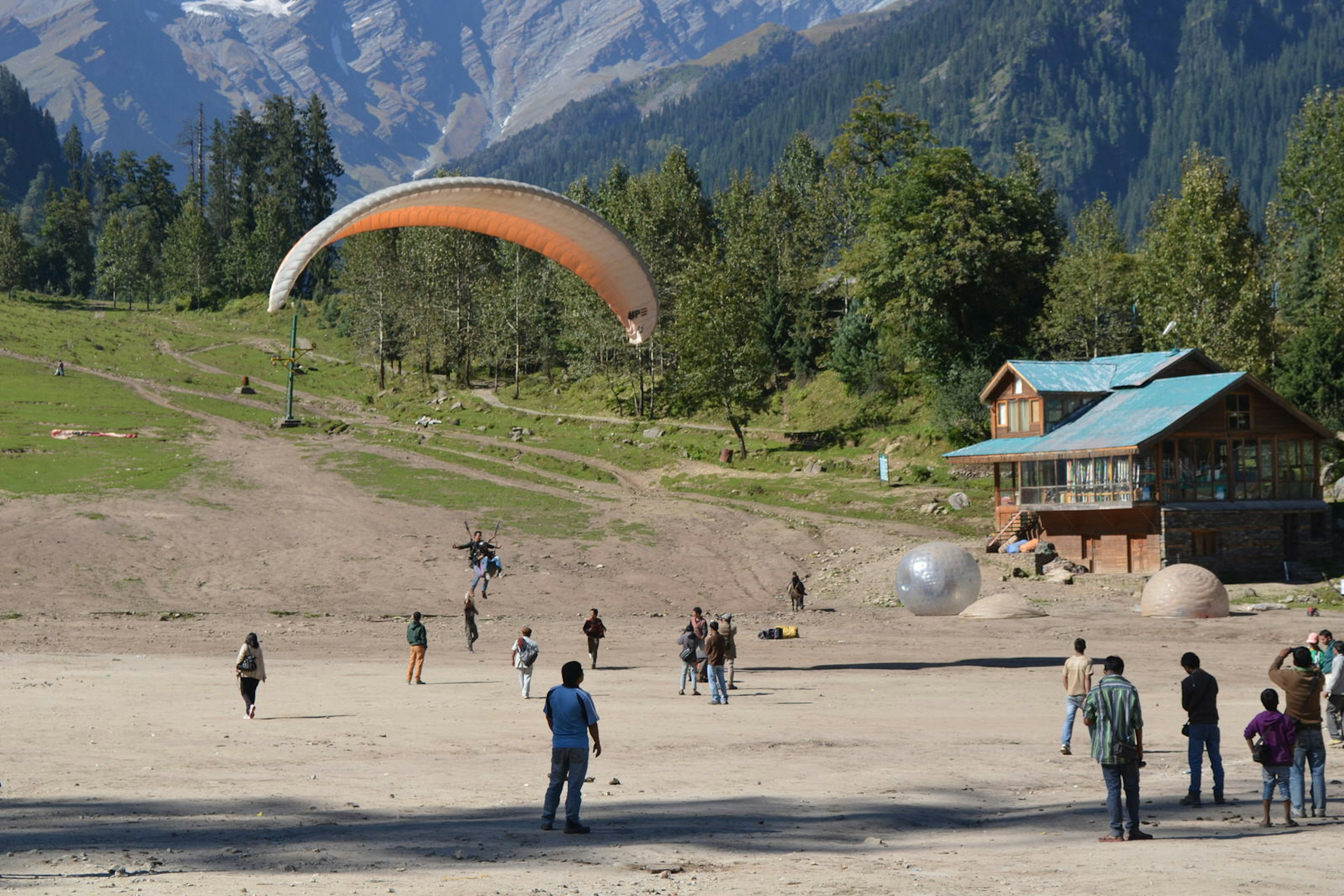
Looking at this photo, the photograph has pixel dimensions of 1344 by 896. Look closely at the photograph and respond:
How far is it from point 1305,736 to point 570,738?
8023mm

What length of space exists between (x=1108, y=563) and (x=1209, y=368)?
11674 mm

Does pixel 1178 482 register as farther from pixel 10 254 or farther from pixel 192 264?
pixel 10 254

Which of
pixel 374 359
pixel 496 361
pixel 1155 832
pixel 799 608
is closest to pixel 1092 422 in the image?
pixel 799 608

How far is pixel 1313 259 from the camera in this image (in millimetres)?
79188

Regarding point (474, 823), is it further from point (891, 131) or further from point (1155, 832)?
point (891, 131)

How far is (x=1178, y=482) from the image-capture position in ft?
161

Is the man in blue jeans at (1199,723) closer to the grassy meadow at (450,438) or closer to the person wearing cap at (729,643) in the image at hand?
the person wearing cap at (729,643)

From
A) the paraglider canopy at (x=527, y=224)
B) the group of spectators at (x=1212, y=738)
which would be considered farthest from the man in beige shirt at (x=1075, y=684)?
the paraglider canopy at (x=527, y=224)

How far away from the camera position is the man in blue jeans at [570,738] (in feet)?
43.5

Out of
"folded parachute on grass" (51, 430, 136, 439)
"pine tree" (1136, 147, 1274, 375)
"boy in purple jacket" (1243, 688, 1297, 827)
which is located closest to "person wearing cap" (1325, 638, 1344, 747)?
"boy in purple jacket" (1243, 688, 1297, 827)

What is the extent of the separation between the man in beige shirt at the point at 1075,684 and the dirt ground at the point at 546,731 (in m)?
0.36

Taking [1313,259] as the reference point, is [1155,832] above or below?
below

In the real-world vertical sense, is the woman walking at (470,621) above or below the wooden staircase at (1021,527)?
below

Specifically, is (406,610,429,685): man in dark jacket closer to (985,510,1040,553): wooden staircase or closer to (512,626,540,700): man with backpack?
(512,626,540,700): man with backpack
